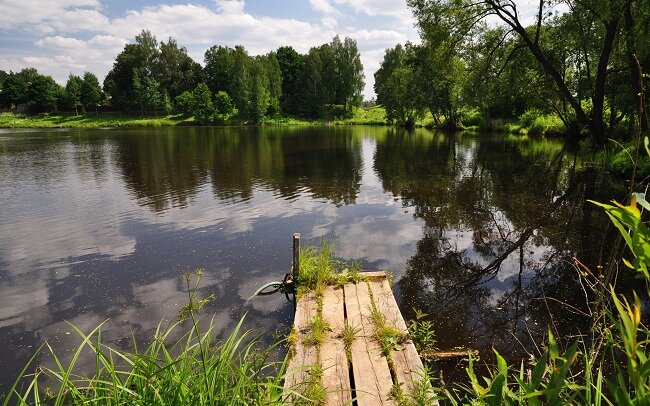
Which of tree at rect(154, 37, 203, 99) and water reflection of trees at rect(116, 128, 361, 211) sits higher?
tree at rect(154, 37, 203, 99)

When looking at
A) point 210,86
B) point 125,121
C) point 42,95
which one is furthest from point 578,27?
point 42,95

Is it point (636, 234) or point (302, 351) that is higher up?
point (636, 234)

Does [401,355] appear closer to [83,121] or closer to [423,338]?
[423,338]

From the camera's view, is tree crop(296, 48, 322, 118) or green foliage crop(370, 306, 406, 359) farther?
tree crop(296, 48, 322, 118)

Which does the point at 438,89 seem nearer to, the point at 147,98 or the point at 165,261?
the point at 165,261

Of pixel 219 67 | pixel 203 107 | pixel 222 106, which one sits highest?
pixel 219 67

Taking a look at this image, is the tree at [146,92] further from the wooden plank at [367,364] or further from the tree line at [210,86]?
the wooden plank at [367,364]

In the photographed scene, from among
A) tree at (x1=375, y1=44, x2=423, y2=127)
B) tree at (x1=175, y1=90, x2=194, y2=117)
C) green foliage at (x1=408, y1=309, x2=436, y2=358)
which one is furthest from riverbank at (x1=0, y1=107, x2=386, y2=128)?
green foliage at (x1=408, y1=309, x2=436, y2=358)

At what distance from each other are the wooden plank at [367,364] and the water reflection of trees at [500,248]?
1.33m

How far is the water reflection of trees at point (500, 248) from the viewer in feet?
23.9

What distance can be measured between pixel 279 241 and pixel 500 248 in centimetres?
628

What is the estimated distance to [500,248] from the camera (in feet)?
36.1

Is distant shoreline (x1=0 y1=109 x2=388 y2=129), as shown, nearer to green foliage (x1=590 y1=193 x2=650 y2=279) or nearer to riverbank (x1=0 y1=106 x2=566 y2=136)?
riverbank (x1=0 y1=106 x2=566 y2=136)

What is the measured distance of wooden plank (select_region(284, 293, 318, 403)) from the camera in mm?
4998
